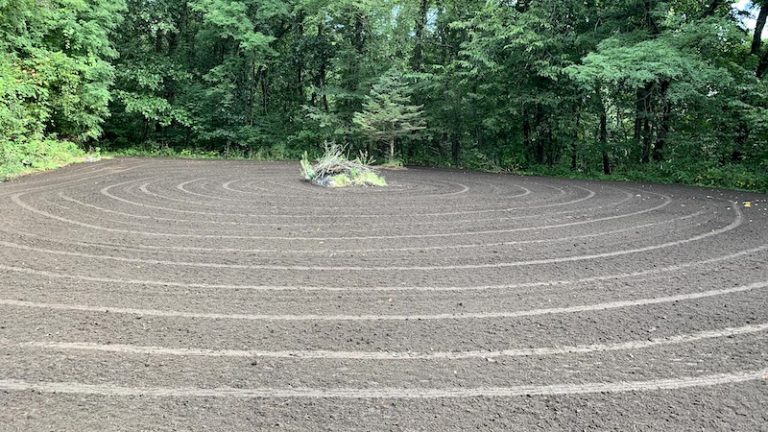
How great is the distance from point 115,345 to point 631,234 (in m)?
5.34

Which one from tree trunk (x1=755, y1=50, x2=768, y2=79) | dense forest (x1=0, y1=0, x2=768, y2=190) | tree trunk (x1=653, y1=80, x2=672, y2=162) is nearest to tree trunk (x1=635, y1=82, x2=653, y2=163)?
dense forest (x1=0, y1=0, x2=768, y2=190)

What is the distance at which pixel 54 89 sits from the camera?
47.2 feet

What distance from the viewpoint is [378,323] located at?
3262 millimetres

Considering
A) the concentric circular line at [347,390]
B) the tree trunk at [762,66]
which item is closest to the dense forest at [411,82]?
the tree trunk at [762,66]

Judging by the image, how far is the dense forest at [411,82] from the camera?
1165cm

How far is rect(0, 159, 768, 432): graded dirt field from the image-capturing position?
2256 millimetres

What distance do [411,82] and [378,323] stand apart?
50.5ft

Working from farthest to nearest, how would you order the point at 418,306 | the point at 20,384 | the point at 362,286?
the point at 362,286 < the point at 418,306 < the point at 20,384

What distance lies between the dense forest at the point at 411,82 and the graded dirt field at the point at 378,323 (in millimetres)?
6550

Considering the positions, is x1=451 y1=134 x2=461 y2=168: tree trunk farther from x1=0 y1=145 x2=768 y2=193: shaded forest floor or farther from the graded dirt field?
the graded dirt field

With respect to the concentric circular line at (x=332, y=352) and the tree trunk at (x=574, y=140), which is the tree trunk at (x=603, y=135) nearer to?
the tree trunk at (x=574, y=140)

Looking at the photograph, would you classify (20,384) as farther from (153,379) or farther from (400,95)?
(400,95)

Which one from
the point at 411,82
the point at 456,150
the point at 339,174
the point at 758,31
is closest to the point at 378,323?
the point at 339,174

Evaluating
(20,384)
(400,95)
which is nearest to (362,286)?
(20,384)
